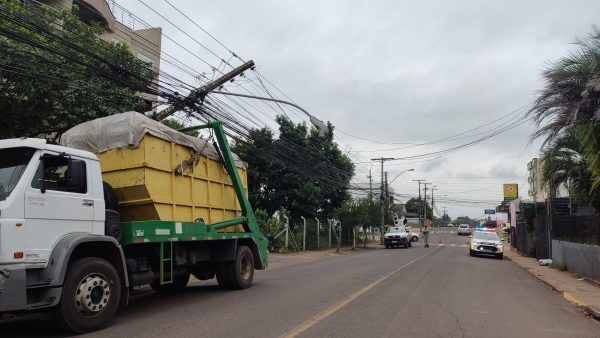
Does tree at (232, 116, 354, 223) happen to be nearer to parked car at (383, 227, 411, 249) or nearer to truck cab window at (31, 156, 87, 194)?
parked car at (383, 227, 411, 249)

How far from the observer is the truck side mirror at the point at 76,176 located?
24.9 ft

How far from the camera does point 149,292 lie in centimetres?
1240

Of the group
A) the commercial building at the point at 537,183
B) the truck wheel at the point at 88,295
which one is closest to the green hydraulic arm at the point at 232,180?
the truck wheel at the point at 88,295

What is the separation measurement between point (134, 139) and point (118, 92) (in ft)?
21.8

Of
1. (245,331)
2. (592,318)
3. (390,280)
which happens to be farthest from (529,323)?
(390,280)

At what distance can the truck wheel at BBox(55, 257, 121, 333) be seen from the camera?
7.21m

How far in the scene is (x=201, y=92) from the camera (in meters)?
17.2

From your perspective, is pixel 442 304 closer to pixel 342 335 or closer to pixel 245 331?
pixel 342 335

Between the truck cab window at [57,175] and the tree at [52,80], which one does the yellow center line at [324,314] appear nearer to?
the truck cab window at [57,175]

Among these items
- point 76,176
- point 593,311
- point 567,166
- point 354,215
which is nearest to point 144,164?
point 76,176

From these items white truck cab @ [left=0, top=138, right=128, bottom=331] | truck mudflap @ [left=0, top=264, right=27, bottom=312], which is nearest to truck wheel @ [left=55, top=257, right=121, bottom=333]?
white truck cab @ [left=0, top=138, right=128, bottom=331]

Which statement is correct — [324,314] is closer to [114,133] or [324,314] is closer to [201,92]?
[114,133]

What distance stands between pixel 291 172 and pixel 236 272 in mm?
23262

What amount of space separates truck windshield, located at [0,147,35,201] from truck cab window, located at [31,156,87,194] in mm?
212
